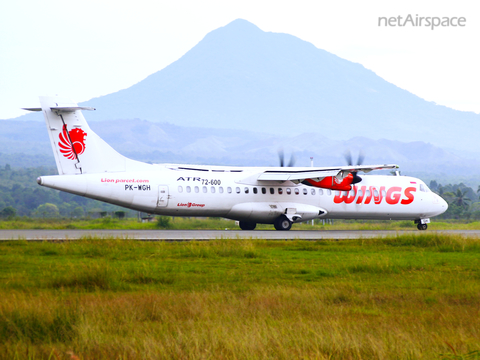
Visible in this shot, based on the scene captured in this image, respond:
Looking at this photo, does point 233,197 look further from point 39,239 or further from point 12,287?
point 12,287

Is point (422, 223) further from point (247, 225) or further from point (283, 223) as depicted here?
point (247, 225)

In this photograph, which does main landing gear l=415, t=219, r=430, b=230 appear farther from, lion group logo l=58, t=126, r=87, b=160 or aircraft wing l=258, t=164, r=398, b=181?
lion group logo l=58, t=126, r=87, b=160

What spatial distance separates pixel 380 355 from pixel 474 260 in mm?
12271

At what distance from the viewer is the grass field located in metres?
7.04

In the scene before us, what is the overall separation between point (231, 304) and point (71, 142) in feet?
63.6

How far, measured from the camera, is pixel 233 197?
1203 inches

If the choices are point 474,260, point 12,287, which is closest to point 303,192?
point 474,260

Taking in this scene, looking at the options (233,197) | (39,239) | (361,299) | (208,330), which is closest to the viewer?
(208,330)

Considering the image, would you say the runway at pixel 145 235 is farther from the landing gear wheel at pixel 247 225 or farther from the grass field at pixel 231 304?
the landing gear wheel at pixel 247 225

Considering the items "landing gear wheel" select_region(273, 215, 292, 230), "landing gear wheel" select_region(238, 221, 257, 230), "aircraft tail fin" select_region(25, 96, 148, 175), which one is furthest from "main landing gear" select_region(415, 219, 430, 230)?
"aircraft tail fin" select_region(25, 96, 148, 175)

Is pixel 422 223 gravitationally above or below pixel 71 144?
below

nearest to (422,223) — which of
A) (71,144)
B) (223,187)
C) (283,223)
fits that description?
(283,223)

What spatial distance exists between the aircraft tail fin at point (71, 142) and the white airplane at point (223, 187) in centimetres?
4

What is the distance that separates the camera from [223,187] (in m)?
30.4
